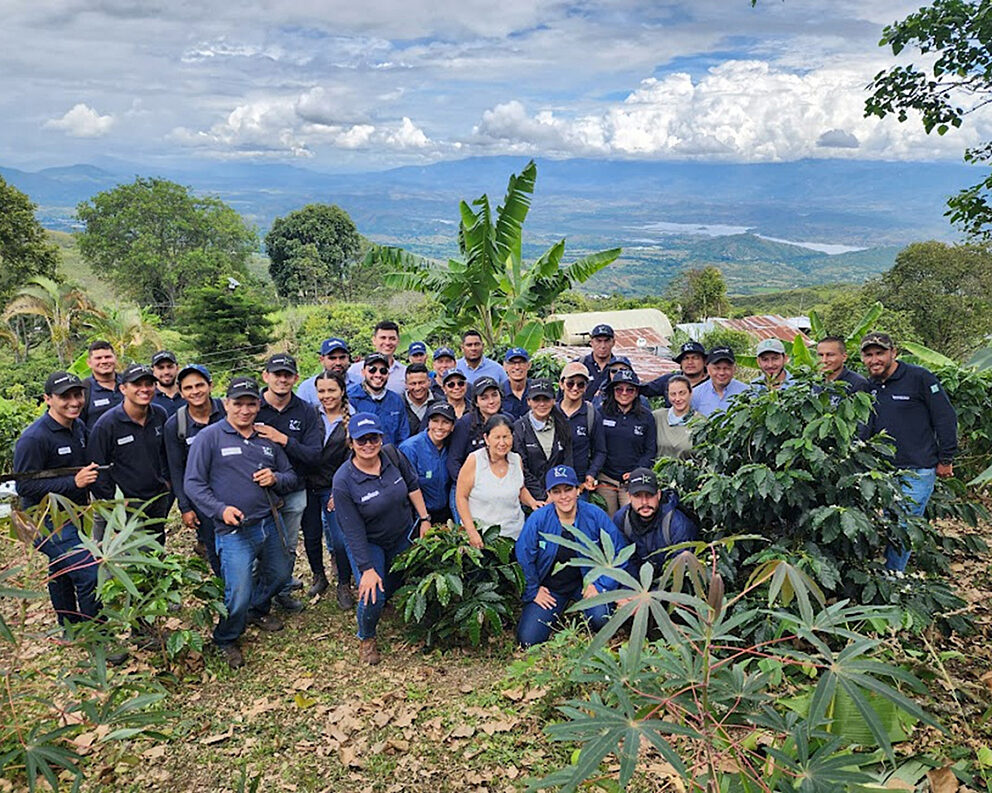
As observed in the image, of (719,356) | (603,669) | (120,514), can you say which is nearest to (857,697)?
(603,669)

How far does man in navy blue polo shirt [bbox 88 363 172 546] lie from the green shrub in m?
2.05

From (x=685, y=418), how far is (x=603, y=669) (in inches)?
151

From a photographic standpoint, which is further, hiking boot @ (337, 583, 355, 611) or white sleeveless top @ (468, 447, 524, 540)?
hiking boot @ (337, 583, 355, 611)

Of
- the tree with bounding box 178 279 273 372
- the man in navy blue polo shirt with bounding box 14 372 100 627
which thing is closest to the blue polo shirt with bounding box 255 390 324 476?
the man in navy blue polo shirt with bounding box 14 372 100 627

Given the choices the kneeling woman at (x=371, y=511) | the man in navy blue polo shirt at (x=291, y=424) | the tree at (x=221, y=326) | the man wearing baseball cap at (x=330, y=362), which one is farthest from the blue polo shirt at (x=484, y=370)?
the tree at (x=221, y=326)

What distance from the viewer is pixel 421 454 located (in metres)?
5.39

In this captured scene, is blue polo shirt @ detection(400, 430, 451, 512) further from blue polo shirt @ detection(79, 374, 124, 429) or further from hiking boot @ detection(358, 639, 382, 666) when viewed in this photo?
blue polo shirt @ detection(79, 374, 124, 429)

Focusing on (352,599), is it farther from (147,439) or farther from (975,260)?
(975,260)

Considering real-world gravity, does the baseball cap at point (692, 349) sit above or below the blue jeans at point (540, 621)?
above

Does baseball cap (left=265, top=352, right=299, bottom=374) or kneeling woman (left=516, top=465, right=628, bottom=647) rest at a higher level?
baseball cap (left=265, top=352, right=299, bottom=374)

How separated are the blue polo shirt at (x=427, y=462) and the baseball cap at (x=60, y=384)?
247cm

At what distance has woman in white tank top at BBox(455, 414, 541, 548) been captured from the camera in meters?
4.99

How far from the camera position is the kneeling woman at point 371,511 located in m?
4.54

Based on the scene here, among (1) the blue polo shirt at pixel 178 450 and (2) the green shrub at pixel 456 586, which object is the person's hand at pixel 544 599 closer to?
(2) the green shrub at pixel 456 586
